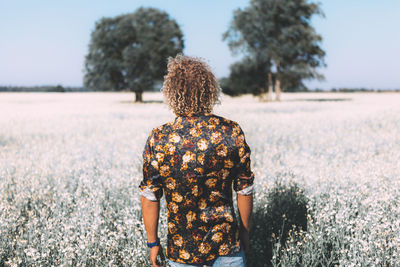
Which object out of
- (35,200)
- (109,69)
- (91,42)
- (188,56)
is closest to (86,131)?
(35,200)

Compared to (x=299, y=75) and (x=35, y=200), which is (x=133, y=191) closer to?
(x=35, y=200)

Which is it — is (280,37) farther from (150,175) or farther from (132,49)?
(150,175)

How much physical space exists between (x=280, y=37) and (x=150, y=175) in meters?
49.0

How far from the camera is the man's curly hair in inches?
90.9

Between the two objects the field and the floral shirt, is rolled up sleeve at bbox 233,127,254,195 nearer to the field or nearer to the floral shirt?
the floral shirt

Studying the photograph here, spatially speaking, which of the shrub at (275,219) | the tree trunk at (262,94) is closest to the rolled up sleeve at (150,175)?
the shrub at (275,219)

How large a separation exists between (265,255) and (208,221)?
221 cm

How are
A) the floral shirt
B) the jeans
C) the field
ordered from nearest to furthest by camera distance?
the floral shirt, the jeans, the field

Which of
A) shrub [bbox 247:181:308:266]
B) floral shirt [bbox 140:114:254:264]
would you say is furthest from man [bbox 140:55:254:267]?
shrub [bbox 247:181:308:266]

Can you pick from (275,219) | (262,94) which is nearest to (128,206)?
(275,219)

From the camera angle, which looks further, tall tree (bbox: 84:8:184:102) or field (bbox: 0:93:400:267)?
tall tree (bbox: 84:8:184:102)

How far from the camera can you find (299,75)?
1934 inches

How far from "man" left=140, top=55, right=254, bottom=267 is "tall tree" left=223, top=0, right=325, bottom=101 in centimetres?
4672

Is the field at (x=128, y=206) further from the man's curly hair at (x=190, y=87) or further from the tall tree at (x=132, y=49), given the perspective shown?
the tall tree at (x=132, y=49)
